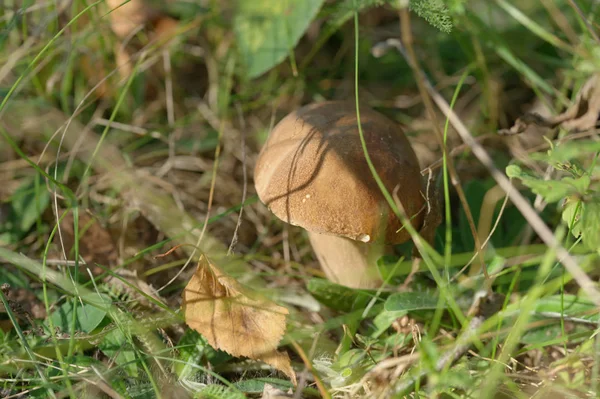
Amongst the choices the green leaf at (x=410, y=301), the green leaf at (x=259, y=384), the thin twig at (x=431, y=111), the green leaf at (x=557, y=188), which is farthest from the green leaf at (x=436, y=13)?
the green leaf at (x=259, y=384)

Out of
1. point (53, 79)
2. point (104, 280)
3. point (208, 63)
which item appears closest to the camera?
point (104, 280)

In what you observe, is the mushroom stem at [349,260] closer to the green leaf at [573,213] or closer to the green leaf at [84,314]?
the green leaf at [573,213]

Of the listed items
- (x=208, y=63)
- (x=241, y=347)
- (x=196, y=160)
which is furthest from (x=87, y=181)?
(x=241, y=347)

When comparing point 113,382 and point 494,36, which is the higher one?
point 494,36

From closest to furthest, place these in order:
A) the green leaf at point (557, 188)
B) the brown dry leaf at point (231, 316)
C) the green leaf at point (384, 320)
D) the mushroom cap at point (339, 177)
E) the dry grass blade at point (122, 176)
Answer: the green leaf at point (557, 188) → the mushroom cap at point (339, 177) → the brown dry leaf at point (231, 316) → the green leaf at point (384, 320) → the dry grass blade at point (122, 176)

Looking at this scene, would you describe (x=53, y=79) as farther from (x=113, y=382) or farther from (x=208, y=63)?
(x=113, y=382)

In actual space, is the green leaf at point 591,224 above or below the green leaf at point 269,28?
below

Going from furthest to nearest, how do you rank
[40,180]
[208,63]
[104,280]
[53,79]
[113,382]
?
[208,63] → [53,79] → [40,180] → [104,280] → [113,382]
